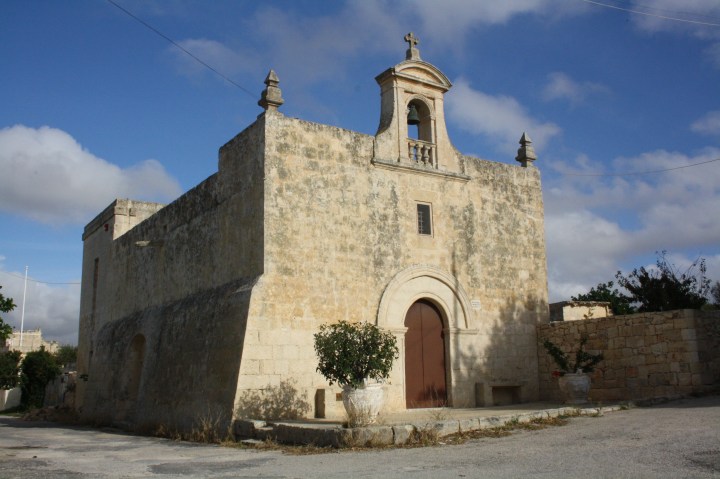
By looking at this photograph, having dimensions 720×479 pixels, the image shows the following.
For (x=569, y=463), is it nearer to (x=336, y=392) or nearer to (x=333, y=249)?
(x=336, y=392)

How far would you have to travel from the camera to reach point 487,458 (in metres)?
7.84

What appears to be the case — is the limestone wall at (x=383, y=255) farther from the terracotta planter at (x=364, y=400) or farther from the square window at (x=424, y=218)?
the terracotta planter at (x=364, y=400)

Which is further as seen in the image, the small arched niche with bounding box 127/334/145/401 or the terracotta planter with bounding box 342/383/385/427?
the small arched niche with bounding box 127/334/145/401

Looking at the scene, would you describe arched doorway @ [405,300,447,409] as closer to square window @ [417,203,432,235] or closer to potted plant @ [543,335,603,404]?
square window @ [417,203,432,235]

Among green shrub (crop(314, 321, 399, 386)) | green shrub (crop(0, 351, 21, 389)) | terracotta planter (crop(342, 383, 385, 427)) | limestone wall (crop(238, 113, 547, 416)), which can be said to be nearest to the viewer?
terracotta planter (crop(342, 383, 385, 427))

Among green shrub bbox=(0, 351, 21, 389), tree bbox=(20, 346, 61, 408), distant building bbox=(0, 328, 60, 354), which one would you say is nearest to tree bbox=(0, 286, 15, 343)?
tree bbox=(20, 346, 61, 408)

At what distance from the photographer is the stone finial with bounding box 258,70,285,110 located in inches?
509

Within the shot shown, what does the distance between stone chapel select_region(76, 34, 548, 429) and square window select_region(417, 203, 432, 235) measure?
1.3 inches

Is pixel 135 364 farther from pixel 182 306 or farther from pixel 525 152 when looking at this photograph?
pixel 525 152

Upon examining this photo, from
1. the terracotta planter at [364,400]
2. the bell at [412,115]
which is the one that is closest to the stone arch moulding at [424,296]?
the terracotta planter at [364,400]

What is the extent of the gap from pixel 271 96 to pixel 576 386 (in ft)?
27.0

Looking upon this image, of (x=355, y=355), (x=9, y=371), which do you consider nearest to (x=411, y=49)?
(x=355, y=355)

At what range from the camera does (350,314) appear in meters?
13.1

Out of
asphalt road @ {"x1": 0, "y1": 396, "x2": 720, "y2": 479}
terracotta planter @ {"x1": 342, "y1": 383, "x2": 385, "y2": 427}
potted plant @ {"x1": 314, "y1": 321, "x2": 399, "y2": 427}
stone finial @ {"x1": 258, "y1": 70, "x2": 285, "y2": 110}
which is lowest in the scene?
asphalt road @ {"x1": 0, "y1": 396, "x2": 720, "y2": 479}
